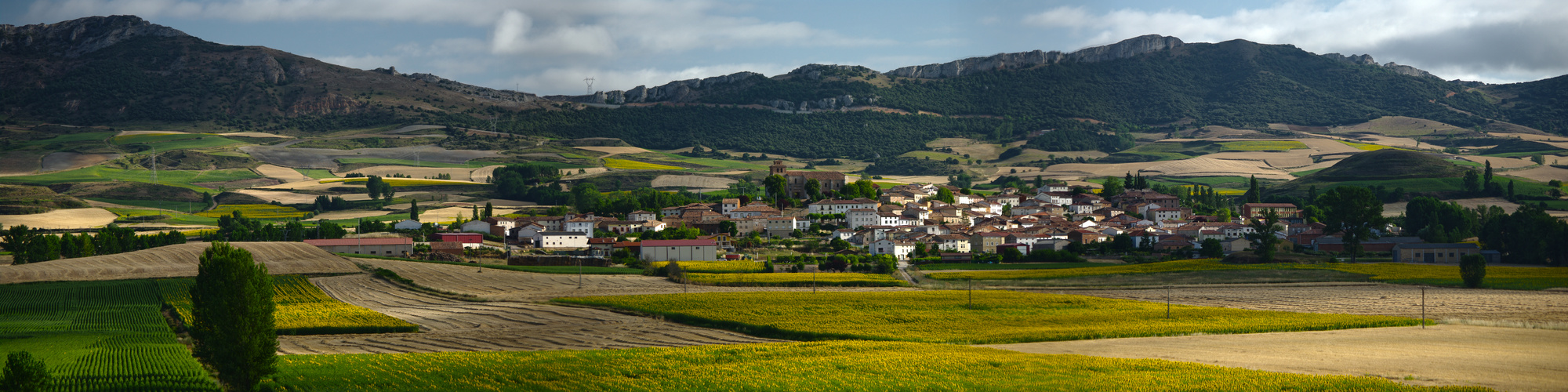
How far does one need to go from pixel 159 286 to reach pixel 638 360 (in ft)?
135

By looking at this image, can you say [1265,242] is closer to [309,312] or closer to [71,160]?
[309,312]

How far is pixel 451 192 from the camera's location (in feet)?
470

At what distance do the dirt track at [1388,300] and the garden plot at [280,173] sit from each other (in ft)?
412

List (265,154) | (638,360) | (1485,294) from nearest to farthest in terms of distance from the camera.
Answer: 1. (638,360)
2. (1485,294)
3. (265,154)

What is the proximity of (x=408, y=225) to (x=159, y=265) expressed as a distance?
122ft

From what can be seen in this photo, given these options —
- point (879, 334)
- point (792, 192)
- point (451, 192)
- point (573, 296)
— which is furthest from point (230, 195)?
point (879, 334)

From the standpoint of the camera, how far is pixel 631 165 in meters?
187

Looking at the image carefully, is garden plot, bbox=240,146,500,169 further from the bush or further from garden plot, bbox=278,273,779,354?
the bush

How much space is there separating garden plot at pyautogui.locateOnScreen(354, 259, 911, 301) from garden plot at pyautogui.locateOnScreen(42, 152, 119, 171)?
10940cm

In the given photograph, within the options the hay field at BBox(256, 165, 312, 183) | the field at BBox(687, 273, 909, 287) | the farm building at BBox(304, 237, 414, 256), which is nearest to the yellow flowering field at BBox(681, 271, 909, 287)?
the field at BBox(687, 273, 909, 287)

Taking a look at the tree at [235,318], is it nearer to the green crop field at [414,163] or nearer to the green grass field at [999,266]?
the green grass field at [999,266]

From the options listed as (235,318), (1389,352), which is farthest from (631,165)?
(1389,352)

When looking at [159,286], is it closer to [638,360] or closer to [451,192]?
[638,360]

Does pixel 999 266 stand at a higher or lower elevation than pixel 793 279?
lower
